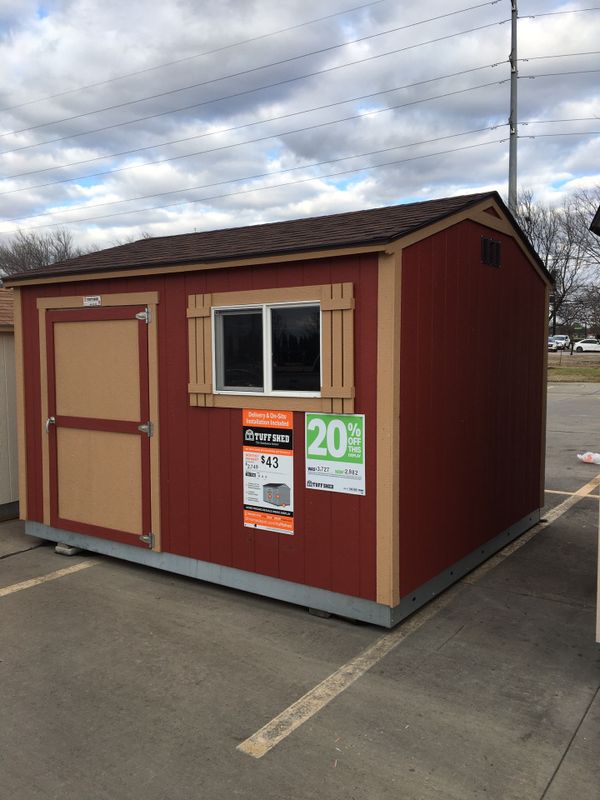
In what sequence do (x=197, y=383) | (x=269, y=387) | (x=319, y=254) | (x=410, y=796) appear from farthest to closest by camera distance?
(x=197, y=383)
(x=269, y=387)
(x=319, y=254)
(x=410, y=796)

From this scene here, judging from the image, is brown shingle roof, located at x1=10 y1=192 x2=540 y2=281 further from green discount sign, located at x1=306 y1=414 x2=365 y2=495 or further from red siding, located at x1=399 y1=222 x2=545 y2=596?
green discount sign, located at x1=306 y1=414 x2=365 y2=495

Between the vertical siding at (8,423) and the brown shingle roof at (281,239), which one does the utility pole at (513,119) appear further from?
the vertical siding at (8,423)

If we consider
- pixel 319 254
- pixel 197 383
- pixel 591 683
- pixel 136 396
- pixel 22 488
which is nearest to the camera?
pixel 591 683

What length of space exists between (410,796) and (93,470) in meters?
3.94

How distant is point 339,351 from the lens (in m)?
4.40

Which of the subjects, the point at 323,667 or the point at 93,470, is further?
the point at 93,470

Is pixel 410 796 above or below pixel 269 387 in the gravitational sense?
below

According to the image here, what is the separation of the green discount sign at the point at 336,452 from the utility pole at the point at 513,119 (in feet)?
46.7

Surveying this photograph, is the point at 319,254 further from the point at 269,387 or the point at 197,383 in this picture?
the point at 197,383

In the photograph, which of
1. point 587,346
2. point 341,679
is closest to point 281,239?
point 341,679

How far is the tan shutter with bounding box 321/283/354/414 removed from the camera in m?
4.34

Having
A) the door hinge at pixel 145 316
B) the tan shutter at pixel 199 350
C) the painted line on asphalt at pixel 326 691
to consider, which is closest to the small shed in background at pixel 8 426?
the door hinge at pixel 145 316

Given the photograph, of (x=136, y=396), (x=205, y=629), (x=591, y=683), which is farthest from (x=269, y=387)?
(x=591, y=683)

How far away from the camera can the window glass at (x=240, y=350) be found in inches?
191
